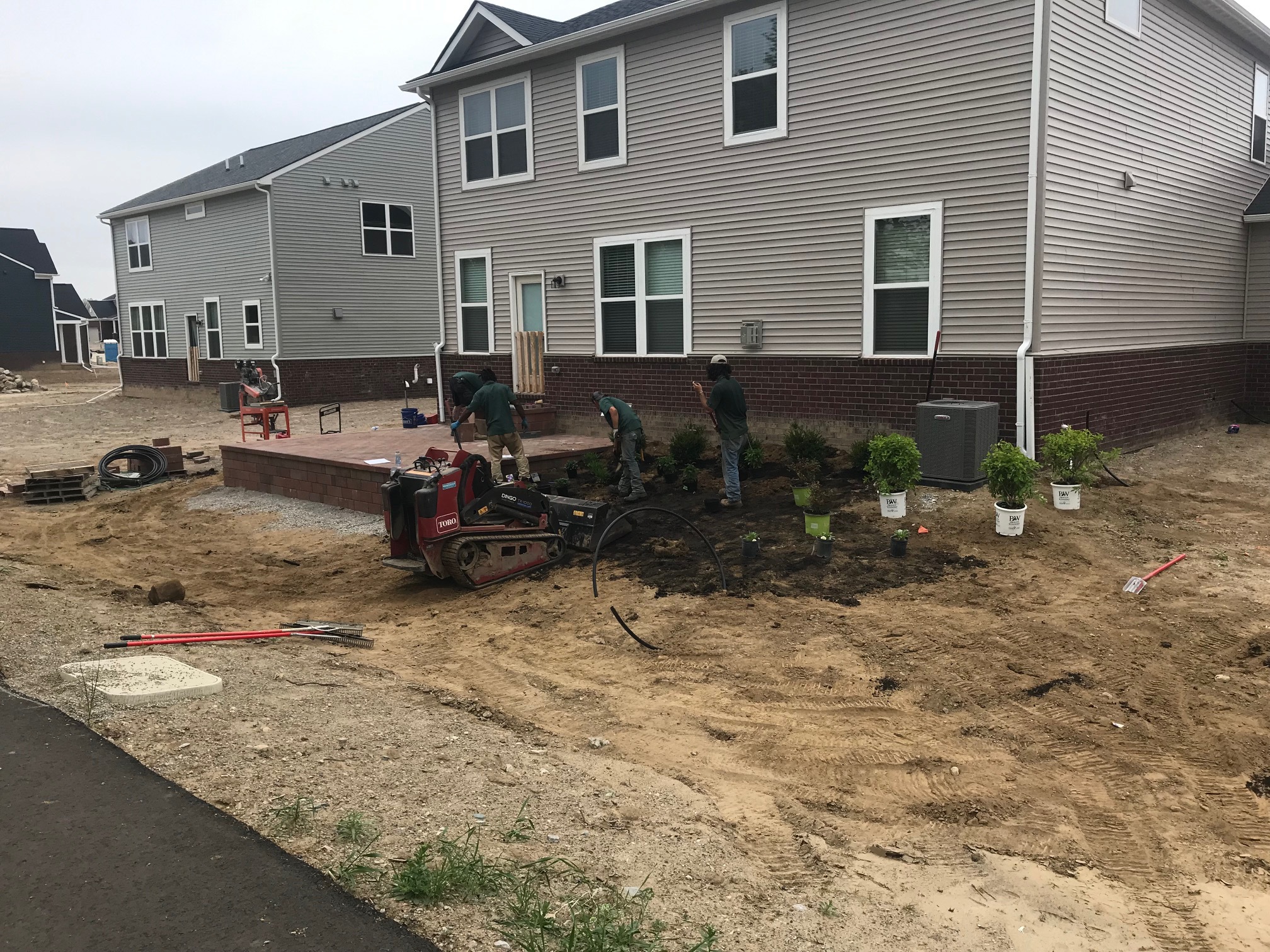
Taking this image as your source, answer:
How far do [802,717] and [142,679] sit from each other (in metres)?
4.02

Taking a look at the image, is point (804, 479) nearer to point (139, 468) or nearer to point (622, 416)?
point (622, 416)

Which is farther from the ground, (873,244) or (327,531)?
(873,244)

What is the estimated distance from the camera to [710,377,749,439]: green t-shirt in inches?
439

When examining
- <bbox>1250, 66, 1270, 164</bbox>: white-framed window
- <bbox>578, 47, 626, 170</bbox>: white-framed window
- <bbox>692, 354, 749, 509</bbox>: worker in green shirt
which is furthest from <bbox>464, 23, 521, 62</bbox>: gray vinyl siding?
<bbox>1250, 66, 1270, 164</bbox>: white-framed window

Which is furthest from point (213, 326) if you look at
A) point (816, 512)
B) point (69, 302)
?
point (69, 302)

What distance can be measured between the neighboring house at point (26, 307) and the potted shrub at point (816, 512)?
52.6 m

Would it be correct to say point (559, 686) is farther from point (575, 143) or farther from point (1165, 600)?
point (575, 143)

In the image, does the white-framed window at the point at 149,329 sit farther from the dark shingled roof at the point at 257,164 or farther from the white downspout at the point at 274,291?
the white downspout at the point at 274,291

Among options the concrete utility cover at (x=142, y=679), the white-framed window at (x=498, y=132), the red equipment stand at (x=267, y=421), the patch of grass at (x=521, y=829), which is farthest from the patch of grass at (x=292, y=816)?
the white-framed window at (x=498, y=132)

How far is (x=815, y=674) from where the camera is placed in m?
6.82

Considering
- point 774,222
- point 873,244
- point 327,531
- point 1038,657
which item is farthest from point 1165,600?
point 327,531

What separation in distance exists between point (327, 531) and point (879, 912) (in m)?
10.1

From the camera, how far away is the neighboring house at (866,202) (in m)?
11.8

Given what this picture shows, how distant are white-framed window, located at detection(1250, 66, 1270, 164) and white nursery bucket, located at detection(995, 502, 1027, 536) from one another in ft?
39.2
